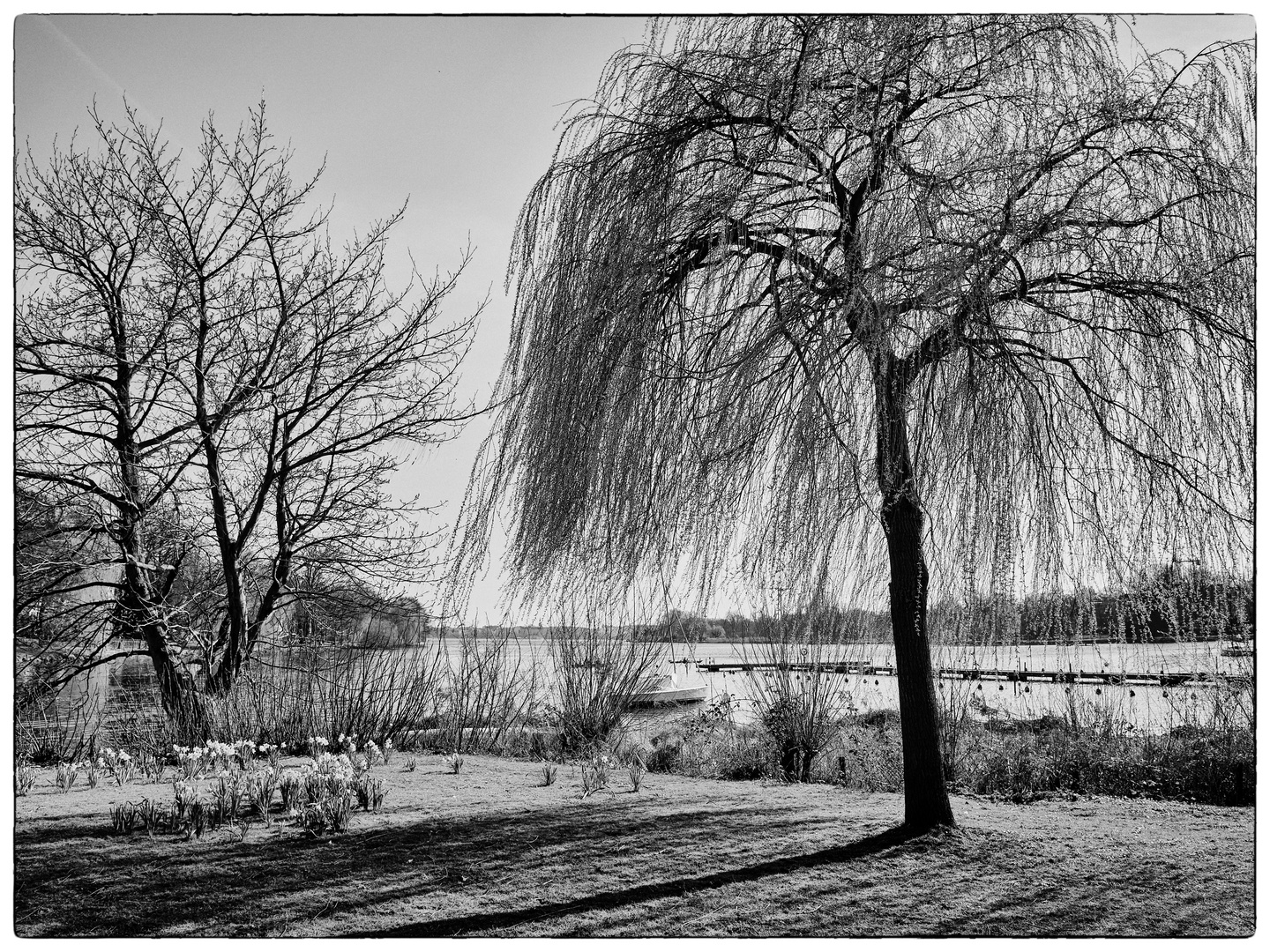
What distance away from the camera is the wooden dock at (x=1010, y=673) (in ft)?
13.0

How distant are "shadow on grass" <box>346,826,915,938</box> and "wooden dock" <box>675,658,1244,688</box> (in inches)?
42.5

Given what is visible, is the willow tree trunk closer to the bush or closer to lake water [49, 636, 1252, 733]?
lake water [49, 636, 1252, 733]

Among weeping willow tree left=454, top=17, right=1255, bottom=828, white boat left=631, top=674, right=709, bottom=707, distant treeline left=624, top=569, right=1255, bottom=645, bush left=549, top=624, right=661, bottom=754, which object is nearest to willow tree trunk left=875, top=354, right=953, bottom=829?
weeping willow tree left=454, top=17, right=1255, bottom=828

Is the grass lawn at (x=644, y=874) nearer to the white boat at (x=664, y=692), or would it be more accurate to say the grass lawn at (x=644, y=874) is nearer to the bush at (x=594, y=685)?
the bush at (x=594, y=685)

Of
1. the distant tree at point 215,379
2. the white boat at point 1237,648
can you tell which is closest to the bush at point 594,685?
the distant tree at point 215,379

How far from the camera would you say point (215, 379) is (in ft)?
15.3

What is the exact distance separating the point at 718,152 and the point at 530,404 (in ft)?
3.05

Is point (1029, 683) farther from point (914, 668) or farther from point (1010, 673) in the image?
point (914, 668)

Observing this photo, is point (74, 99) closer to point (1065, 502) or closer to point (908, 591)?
point (908, 591)

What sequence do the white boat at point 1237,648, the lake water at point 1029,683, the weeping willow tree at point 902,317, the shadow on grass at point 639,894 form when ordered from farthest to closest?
the lake water at point 1029,683
the white boat at point 1237,648
the weeping willow tree at point 902,317
the shadow on grass at point 639,894

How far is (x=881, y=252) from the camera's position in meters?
2.30

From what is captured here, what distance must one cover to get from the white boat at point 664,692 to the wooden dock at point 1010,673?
2.36 feet

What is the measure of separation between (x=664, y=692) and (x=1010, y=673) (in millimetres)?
2398

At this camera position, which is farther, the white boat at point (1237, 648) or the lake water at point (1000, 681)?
the lake water at point (1000, 681)
